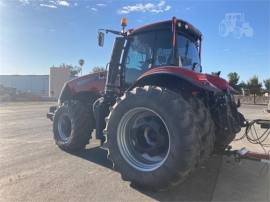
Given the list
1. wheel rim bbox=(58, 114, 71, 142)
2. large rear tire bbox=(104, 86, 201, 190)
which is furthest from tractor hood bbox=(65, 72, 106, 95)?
large rear tire bbox=(104, 86, 201, 190)

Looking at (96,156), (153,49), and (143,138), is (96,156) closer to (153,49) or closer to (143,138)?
(143,138)

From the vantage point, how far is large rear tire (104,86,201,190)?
14.1 ft

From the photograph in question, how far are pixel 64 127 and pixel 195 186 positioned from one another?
376cm

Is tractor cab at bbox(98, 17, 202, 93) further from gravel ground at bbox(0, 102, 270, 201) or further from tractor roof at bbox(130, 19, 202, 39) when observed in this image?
gravel ground at bbox(0, 102, 270, 201)

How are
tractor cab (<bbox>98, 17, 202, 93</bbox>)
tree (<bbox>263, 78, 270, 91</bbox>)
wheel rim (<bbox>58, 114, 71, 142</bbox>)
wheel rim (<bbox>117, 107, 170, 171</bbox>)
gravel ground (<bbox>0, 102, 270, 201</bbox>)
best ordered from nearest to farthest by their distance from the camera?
1. gravel ground (<bbox>0, 102, 270, 201</bbox>)
2. wheel rim (<bbox>117, 107, 170, 171</bbox>)
3. tractor cab (<bbox>98, 17, 202, 93</bbox>)
4. wheel rim (<bbox>58, 114, 71, 142</bbox>)
5. tree (<bbox>263, 78, 270, 91</bbox>)

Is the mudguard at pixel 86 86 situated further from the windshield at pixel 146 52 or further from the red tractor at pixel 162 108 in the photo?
the windshield at pixel 146 52

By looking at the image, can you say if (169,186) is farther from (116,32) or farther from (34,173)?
(116,32)

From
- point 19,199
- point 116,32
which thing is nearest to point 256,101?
point 116,32

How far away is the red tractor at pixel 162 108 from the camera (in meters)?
4.37

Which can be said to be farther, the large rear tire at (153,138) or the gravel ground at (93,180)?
the gravel ground at (93,180)

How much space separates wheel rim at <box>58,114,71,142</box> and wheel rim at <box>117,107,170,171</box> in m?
2.73

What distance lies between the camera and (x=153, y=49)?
5.80 metres

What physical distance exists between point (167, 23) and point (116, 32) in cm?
130

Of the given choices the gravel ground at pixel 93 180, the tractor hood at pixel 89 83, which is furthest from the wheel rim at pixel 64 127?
the tractor hood at pixel 89 83
